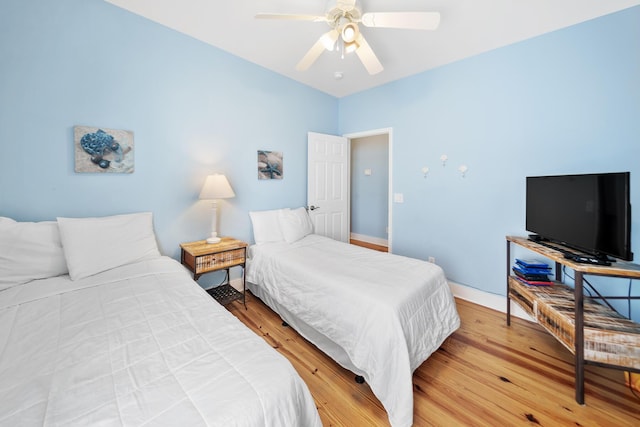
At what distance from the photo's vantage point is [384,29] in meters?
2.26

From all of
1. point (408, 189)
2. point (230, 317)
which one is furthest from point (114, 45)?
point (408, 189)

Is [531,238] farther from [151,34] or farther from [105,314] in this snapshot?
[151,34]

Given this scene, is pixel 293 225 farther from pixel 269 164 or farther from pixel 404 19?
pixel 404 19

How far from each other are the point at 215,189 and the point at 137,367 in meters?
1.79

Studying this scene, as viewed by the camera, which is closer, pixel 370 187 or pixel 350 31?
pixel 350 31

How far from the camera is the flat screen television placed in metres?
1.47

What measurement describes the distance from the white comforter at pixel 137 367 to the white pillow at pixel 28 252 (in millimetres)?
208

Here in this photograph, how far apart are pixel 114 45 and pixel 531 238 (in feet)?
12.9

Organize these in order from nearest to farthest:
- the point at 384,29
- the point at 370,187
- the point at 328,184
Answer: the point at 384,29 → the point at 328,184 → the point at 370,187

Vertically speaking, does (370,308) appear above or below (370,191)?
below

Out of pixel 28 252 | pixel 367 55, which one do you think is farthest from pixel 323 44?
pixel 28 252

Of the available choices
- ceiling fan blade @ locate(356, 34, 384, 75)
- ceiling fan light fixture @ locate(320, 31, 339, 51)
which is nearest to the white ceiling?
ceiling fan light fixture @ locate(320, 31, 339, 51)

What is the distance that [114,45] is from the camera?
81.0 inches

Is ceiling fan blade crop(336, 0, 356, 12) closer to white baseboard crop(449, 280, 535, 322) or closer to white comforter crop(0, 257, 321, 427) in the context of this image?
white comforter crop(0, 257, 321, 427)
